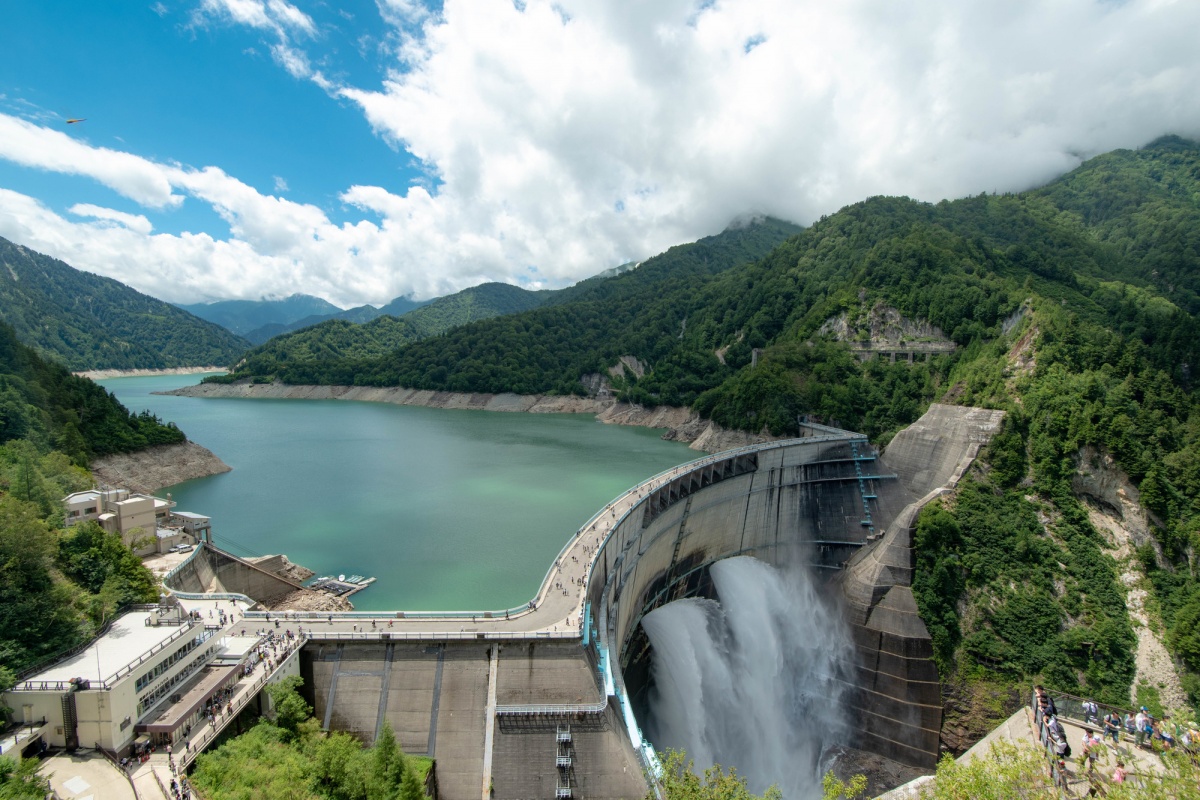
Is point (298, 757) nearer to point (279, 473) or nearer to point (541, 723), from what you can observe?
point (541, 723)

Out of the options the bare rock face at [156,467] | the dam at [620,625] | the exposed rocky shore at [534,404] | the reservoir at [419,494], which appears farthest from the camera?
the exposed rocky shore at [534,404]

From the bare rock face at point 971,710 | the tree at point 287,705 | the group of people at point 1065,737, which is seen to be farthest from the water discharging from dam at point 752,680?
the tree at point 287,705

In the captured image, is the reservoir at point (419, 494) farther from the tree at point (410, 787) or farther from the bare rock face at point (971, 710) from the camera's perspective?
the bare rock face at point (971, 710)

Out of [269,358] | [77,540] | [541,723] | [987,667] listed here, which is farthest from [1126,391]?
[269,358]

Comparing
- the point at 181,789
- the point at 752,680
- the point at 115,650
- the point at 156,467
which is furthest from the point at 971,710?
the point at 156,467

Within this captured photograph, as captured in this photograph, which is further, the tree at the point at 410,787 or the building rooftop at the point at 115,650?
the building rooftop at the point at 115,650
